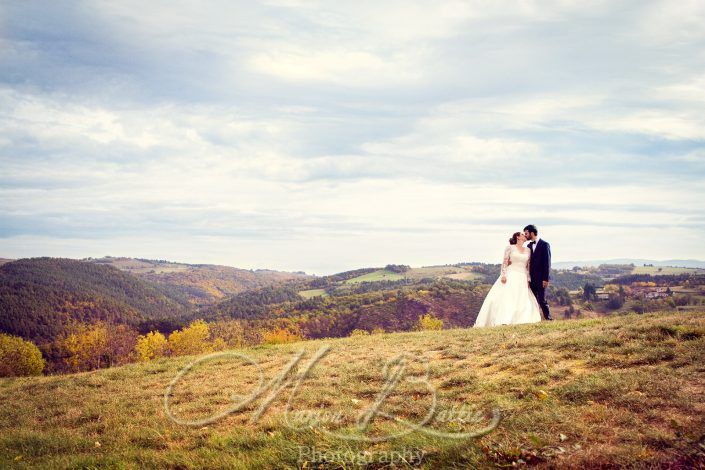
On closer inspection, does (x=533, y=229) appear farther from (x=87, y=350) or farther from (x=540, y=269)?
(x=87, y=350)

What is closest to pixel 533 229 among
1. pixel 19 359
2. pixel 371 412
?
pixel 371 412

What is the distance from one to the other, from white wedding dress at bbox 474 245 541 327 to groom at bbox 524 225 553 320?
319mm

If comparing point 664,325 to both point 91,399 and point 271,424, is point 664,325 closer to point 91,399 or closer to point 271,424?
point 271,424

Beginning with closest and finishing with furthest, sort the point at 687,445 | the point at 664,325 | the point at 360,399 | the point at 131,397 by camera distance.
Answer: the point at 687,445, the point at 360,399, the point at 664,325, the point at 131,397

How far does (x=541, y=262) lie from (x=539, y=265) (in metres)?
0.17

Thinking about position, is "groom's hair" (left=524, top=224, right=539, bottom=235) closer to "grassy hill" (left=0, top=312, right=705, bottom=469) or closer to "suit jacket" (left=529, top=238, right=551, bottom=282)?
"suit jacket" (left=529, top=238, right=551, bottom=282)

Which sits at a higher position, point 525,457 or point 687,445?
point 687,445

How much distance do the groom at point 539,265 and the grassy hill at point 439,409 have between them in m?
4.21

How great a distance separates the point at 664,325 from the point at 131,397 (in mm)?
15236

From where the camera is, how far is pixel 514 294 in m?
19.3

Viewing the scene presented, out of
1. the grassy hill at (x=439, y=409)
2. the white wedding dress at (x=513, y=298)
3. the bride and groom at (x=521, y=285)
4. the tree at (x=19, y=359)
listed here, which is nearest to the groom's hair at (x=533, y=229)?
the bride and groom at (x=521, y=285)

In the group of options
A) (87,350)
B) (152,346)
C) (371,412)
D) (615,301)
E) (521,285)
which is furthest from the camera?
(615,301)

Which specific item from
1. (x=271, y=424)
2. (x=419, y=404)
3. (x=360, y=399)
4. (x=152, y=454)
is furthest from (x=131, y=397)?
(x=419, y=404)

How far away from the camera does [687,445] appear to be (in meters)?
5.41
